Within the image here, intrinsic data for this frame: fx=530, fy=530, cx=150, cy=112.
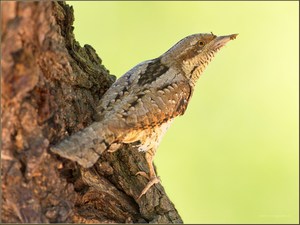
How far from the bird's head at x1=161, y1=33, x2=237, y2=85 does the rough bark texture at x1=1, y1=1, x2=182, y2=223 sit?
23.3 inches

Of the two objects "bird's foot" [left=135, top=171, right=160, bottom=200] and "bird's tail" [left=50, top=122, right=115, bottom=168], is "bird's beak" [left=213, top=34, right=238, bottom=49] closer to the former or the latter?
"bird's foot" [left=135, top=171, right=160, bottom=200]

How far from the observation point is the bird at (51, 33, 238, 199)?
8.90 ft

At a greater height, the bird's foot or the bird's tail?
the bird's foot

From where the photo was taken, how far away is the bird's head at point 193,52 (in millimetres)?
3596

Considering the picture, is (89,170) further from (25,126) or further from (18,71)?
(18,71)

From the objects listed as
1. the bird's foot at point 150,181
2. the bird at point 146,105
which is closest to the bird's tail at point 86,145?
the bird at point 146,105

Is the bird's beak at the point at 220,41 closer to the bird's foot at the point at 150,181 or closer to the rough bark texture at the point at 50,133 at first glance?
the rough bark texture at the point at 50,133

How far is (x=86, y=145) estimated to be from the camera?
2.67 metres

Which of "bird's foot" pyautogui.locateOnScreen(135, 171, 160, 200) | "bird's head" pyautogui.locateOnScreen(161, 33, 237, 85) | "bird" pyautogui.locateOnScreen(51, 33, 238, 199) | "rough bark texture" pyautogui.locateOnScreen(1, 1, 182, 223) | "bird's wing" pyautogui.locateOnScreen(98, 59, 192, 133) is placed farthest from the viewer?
"bird's head" pyautogui.locateOnScreen(161, 33, 237, 85)

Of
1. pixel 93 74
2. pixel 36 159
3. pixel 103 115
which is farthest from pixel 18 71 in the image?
pixel 93 74

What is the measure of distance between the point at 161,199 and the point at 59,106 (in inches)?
40.7

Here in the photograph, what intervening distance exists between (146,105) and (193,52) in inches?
28.9

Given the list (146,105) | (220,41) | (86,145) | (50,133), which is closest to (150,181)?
(146,105)

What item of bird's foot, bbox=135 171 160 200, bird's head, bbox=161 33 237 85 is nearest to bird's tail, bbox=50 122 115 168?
bird's foot, bbox=135 171 160 200
